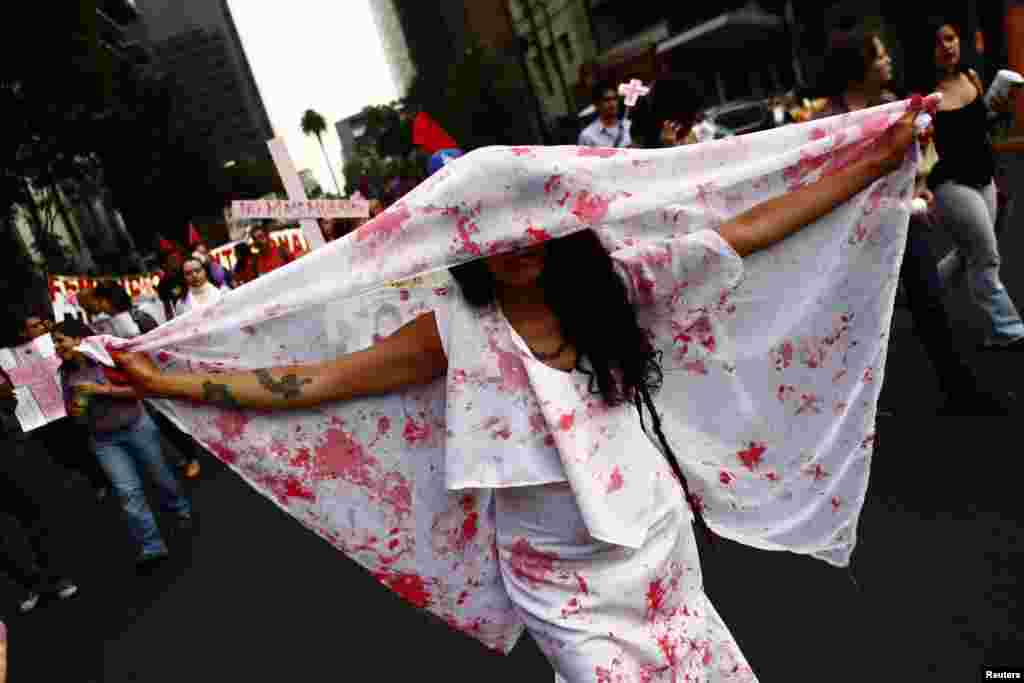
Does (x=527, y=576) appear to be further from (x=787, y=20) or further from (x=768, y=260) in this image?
(x=787, y=20)

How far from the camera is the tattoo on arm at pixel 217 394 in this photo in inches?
83.8

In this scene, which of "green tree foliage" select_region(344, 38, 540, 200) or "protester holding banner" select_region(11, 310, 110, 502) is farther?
"green tree foliage" select_region(344, 38, 540, 200)

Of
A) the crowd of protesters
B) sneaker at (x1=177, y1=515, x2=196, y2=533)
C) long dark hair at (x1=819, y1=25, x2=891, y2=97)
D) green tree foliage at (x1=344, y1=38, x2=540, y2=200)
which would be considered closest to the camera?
long dark hair at (x1=819, y1=25, x2=891, y2=97)

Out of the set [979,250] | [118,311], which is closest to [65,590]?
[118,311]

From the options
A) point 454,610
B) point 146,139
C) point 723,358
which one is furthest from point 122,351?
point 146,139

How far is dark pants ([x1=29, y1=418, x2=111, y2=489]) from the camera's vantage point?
669 centimetres

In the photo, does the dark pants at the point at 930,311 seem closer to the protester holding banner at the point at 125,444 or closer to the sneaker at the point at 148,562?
the protester holding banner at the point at 125,444

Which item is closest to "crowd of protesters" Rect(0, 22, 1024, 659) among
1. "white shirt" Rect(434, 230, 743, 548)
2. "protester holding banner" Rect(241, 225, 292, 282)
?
"white shirt" Rect(434, 230, 743, 548)

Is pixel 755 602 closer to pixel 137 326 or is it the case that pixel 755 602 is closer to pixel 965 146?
pixel 965 146

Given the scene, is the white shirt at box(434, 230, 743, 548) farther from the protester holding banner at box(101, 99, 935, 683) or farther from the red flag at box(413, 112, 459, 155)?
the red flag at box(413, 112, 459, 155)

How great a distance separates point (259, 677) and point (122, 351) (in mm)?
2053

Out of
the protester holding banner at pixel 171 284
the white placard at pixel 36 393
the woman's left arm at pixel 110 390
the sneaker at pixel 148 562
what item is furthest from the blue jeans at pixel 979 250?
the protester holding banner at pixel 171 284

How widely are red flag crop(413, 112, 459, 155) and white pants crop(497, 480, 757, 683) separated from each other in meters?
3.49

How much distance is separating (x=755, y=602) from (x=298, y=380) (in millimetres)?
2011
